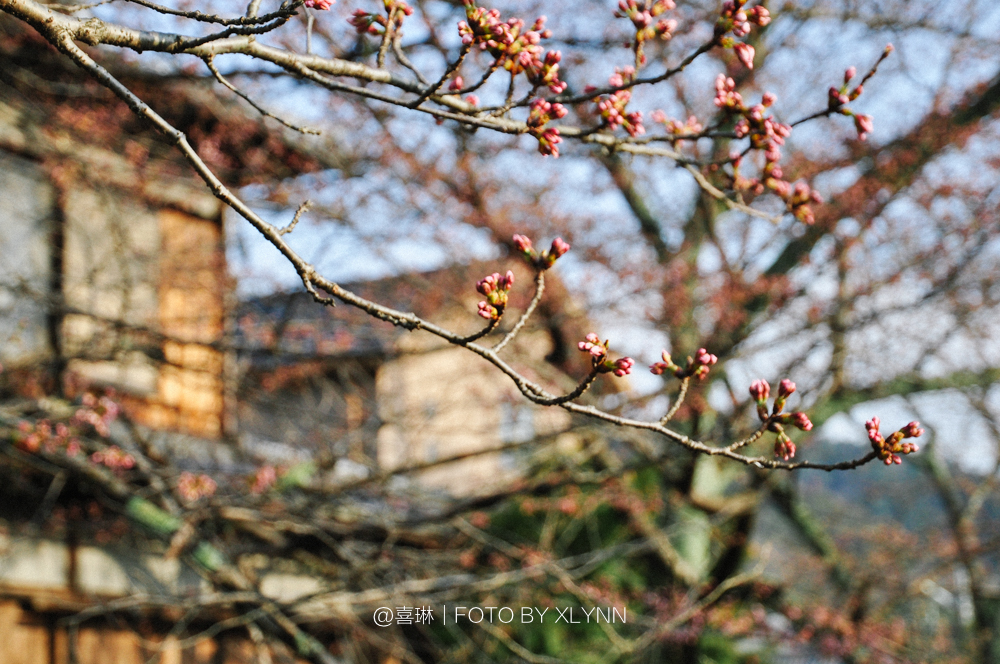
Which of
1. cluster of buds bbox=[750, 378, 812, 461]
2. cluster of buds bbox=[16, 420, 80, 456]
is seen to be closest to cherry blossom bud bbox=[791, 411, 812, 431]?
cluster of buds bbox=[750, 378, 812, 461]

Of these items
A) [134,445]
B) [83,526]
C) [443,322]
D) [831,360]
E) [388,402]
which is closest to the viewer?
[83,526]

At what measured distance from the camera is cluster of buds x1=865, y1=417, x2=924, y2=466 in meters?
1.72

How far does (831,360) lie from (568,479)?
10.3 feet

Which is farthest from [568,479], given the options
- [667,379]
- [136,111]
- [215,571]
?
[136,111]

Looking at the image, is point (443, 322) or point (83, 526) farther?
point (443, 322)

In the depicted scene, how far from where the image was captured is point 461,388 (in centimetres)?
1117

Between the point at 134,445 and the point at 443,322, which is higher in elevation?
the point at 443,322

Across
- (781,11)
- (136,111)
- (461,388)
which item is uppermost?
(781,11)

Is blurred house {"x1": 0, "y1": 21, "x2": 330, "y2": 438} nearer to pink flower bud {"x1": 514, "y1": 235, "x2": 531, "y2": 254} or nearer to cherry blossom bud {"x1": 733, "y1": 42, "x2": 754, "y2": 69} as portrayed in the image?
pink flower bud {"x1": 514, "y1": 235, "x2": 531, "y2": 254}

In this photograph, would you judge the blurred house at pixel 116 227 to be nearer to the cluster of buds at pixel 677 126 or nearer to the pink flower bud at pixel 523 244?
the cluster of buds at pixel 677 126

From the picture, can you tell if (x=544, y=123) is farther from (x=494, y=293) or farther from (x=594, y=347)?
(x=594, y=347)

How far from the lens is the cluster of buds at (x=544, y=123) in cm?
207

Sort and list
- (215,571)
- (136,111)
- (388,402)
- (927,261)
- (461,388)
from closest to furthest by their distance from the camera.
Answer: (136,111) < (215,571) < (927,261) < (388,402) < (461,388)

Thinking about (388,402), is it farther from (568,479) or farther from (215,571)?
(215,571)
